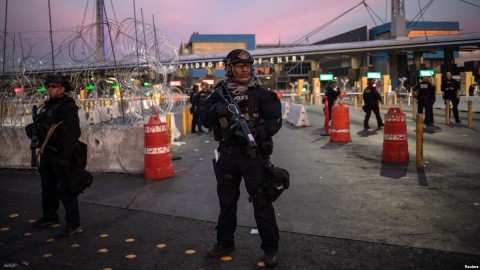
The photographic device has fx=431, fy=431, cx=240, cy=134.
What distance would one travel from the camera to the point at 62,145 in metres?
5.17

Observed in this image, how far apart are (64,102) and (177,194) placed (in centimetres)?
256

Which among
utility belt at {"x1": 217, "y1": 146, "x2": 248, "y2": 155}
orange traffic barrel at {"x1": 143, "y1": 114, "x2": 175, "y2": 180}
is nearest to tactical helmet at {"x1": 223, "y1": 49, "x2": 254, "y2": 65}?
utility belt at {"x1": 217, "y1": 146, "x2": 248, "y2": 155}

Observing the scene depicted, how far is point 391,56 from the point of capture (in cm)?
6281

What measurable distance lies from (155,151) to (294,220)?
3592mm

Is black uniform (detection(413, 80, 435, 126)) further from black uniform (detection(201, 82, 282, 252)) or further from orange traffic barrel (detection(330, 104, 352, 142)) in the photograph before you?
black uniform (detection(201, 82, 282, 252))

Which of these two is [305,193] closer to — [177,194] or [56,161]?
[177,194]

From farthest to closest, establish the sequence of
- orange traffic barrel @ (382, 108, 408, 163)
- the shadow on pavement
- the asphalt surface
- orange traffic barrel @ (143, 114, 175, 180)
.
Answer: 1. orange traffic barrel @ (382, 108, 408, 163)
2. orange traffic barrel @ (143, 114, 175, 180)
3. the shadow on pavement
4. the asphalt surface

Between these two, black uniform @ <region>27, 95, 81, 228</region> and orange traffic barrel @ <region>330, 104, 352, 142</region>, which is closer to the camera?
black uniform @ <region>27, 95, 81, 228</region>

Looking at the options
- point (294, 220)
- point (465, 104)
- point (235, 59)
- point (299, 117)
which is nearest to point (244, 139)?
point (235, 59)

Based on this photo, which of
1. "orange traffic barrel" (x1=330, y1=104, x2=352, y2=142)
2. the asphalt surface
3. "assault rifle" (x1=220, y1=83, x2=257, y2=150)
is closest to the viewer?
"assault rifle" (x1=220, y1=83, x2=257, y2=150)

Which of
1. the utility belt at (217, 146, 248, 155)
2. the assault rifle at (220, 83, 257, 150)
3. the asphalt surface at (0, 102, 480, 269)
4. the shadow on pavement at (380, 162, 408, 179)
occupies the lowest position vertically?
the asphalt surface at (0, 102, 480, 269)

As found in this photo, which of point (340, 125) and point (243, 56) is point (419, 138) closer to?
point (340, 125)

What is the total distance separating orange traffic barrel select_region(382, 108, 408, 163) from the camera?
347 inches

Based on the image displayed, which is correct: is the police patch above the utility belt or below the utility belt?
above
